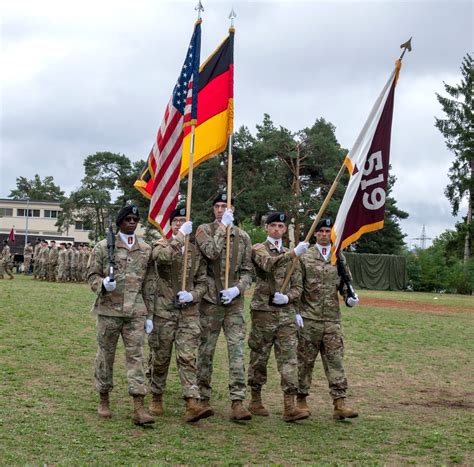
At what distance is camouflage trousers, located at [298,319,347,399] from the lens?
833 centimetres

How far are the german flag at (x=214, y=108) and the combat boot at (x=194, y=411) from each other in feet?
9.63

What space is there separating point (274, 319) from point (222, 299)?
2.23ft

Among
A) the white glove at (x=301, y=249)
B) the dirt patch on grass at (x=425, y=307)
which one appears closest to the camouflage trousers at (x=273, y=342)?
the white glove at (x=301, y=249)

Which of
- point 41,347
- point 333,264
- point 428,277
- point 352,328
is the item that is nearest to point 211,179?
point 428,277

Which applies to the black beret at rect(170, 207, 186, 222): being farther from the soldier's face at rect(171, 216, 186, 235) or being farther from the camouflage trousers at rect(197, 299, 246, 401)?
the camouflage trousers at rect(197, 299, 246, 401)

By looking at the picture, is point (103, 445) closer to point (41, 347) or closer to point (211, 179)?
point (41, 347)

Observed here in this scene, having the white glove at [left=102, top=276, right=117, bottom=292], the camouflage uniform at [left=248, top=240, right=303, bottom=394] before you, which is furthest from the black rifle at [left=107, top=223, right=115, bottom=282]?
the camouflage uniform at [left=248, top=240, right=303, bottom=394]

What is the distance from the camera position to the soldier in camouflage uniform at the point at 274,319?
26.9 ft

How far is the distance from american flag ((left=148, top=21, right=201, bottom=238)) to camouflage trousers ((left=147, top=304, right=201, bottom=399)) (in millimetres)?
1358

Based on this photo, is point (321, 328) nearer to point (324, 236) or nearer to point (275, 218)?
point (324, 236)

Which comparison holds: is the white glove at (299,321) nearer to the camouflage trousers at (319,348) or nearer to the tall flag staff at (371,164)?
the camouflage trousers at (319,348)

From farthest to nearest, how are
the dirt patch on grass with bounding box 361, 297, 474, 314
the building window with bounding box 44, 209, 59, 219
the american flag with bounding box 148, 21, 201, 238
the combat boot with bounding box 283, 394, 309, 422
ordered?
the building window with bounding box 44, 209, 59, 219 → the dirt patch on grass with bounding box 361, 297, 474, 314 → the american flag with bounding box 148, 21, 201, 238 → the combat boot with bounding box 283, 394, 309, 422

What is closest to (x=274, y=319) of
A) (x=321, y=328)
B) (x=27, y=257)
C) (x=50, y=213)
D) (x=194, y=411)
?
(x=321, y=328)

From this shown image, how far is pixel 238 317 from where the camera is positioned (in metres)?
8.23
